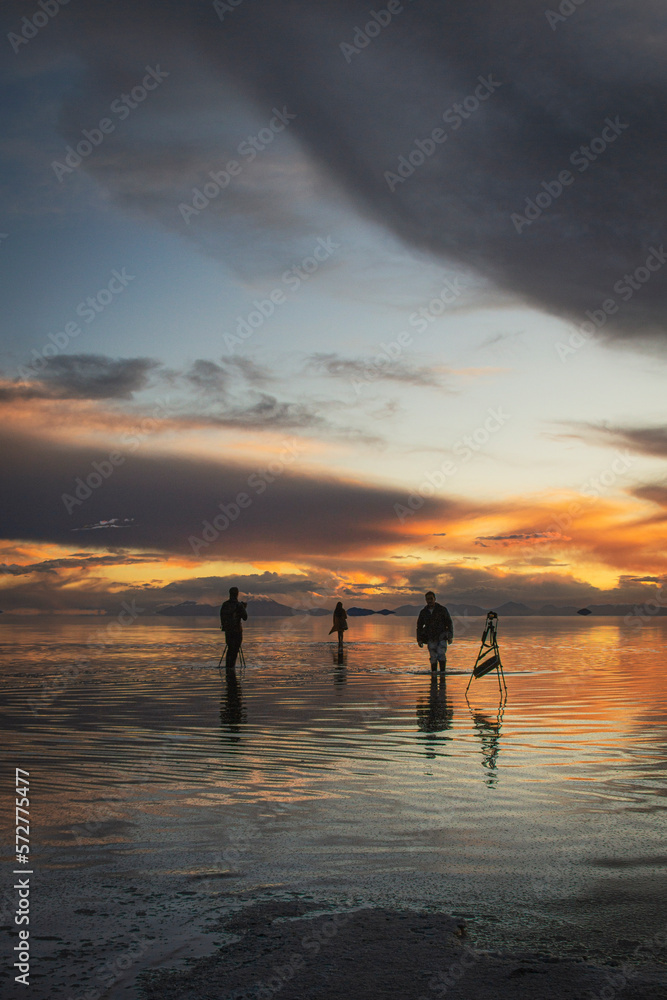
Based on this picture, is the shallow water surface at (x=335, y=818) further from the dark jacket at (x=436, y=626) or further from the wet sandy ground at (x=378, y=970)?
the dark jacket at (x=436, y=626)

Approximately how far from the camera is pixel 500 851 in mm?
5781

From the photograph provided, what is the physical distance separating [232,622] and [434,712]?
34.0ft

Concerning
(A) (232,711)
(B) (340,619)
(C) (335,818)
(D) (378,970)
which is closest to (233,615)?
(A) (232,711)

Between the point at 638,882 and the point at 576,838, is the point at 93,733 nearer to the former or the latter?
the point at 576,838

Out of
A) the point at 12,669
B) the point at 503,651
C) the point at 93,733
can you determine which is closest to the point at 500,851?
the point at 93,733

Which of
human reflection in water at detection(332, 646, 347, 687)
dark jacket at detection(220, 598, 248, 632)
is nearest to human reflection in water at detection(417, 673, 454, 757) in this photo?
human reflection in water at detection(332, 646, 347, 687)

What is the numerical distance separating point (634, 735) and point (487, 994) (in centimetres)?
875

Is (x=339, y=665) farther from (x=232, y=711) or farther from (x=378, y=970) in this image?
(x=378, y=970)

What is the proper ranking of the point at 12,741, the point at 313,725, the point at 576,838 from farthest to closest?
the point at 313,725, the point at 12,741, the point at 576,838

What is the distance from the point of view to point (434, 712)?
14234 millimetres

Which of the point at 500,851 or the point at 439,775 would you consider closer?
the point at 500,851

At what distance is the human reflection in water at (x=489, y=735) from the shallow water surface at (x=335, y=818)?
6cm

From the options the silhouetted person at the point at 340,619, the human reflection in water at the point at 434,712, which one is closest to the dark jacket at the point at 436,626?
the human reflection in water at the point at 434,712

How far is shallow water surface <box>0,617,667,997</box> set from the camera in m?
4.43
